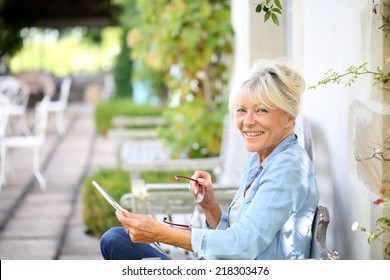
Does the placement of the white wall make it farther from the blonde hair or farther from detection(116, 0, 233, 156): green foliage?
detection(116, 0, 233, 156): green foliage

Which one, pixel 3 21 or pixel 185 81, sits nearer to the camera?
pixel 185 81

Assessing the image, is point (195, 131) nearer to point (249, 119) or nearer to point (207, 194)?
point (207, 194)

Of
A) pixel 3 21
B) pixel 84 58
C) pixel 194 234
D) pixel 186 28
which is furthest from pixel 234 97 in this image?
pixel 84 58

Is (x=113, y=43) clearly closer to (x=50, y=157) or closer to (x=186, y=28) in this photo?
(x=50, y=157)

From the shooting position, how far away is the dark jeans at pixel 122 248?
2619mm

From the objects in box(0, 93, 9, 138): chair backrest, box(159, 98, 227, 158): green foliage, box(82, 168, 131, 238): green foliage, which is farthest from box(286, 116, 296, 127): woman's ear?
box(0, 93, 9, 138): chair backrest

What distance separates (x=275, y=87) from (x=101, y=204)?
9.66 ft

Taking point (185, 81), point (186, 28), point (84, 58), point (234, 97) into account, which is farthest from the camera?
point (84, 58)

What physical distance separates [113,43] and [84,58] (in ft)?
3.66

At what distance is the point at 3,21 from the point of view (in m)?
15.0

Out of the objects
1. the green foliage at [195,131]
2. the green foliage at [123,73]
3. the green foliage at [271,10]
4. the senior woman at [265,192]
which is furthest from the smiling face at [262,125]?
the green foliage at [123,73]

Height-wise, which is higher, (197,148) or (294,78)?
(294,78)

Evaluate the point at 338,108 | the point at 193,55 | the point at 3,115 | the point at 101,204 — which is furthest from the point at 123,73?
the point at 338,108

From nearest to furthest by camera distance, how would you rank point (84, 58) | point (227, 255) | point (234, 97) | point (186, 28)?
point (227, 255)
point (234, 97)
point (186, 28)
point (84, 58)
